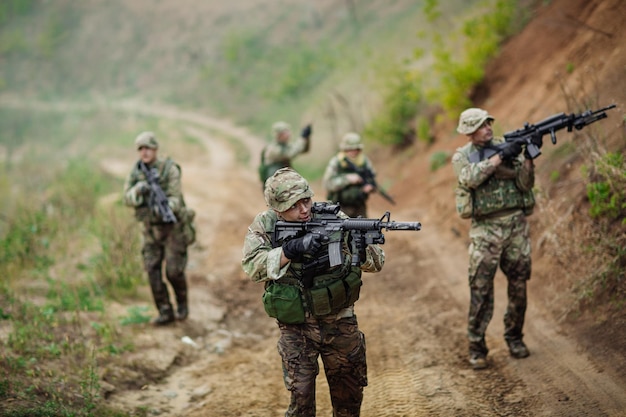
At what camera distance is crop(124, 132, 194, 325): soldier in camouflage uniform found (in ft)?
22.5

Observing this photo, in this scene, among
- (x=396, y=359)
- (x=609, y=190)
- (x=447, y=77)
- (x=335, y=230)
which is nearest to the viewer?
(x=335, y=230)

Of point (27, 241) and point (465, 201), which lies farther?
point (27, 241)

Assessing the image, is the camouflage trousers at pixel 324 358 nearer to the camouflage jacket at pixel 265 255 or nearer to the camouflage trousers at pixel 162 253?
the camouflage jacket at pixel 265 255

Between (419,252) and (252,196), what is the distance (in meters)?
6.99

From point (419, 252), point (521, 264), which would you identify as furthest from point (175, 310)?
point (521, 264)

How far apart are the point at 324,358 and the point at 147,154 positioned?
12.3ft

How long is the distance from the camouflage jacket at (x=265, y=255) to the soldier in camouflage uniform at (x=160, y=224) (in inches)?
112

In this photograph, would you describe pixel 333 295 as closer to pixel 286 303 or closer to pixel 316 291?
pixel 316 291

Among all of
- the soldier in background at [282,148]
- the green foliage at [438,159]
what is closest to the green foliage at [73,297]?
the soldier in background at [282,148]

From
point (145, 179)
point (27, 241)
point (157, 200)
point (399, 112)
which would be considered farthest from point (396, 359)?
point (399, 112)

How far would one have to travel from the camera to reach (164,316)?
7.29 metres

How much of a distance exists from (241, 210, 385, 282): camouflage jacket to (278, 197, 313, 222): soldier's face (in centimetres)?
16

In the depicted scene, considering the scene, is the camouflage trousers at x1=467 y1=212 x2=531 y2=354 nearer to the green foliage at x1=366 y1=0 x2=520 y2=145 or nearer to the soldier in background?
the soldier in background

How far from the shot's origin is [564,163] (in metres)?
7.99
